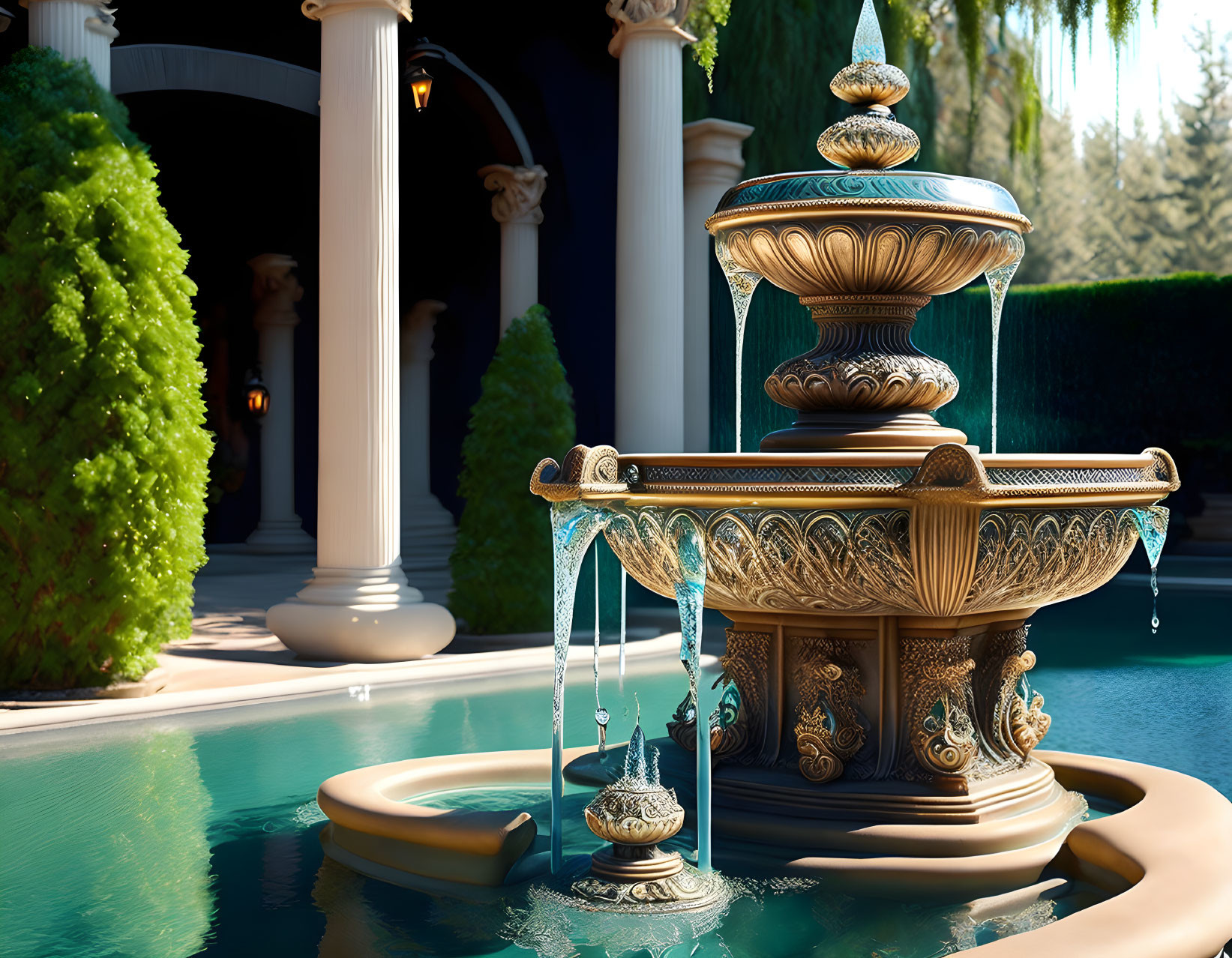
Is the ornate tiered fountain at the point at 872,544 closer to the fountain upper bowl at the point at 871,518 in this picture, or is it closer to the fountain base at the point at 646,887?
the fountain upper bowl at the point at 871,518

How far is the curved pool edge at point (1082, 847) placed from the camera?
10.6ft

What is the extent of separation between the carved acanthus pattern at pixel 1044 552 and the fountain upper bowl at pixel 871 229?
1.05 metres

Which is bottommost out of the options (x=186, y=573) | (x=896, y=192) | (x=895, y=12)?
(x=186, y=573)

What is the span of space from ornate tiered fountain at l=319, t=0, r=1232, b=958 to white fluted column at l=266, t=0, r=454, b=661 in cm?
508

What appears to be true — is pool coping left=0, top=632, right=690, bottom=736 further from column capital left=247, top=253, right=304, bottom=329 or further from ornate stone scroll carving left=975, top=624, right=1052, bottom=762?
column capital left=247, top=253, right=304, bottom=329

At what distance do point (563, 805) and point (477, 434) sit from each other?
6343 mm

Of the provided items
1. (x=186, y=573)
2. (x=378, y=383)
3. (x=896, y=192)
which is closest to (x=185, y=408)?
(x=186, y=573)

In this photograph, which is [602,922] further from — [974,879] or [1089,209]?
[1089,209]

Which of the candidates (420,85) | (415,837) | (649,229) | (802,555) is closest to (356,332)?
(420,85)

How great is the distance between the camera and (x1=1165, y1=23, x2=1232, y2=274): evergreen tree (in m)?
44.0

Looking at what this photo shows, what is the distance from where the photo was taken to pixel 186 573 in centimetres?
884

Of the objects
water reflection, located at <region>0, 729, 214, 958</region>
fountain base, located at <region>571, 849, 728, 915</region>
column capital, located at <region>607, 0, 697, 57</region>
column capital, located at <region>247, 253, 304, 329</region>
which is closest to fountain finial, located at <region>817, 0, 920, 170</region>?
fountain base, located at <region>571, 849, 728, 915</region>

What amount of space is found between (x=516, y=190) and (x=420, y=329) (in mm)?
4336

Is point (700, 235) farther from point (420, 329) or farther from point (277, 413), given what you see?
point (277, 413)
